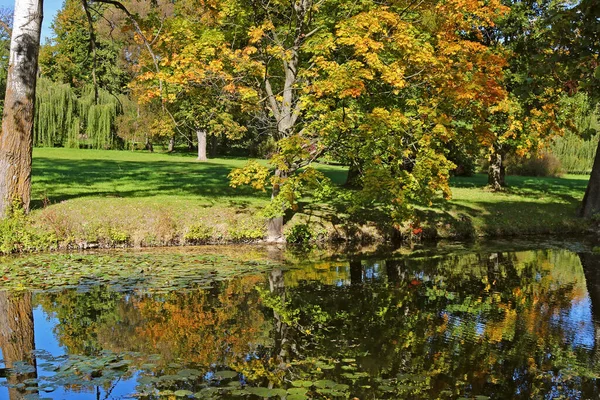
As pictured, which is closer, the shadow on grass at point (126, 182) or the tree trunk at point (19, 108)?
the tree trunk at point (19, 108)

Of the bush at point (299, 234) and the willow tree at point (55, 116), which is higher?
the willow tree at point (55, 116)

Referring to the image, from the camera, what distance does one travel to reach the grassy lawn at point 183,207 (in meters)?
15.0

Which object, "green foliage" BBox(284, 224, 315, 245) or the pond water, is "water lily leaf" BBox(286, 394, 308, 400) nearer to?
the pond water

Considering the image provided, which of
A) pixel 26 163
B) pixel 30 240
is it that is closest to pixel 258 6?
pixel 26 163

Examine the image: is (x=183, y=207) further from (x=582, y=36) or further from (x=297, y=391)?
(x=297, y=391)

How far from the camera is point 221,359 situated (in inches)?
285

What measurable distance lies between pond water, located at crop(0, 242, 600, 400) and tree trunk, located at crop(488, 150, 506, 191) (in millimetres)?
12747

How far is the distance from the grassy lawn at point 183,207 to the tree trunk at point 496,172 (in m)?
0.51

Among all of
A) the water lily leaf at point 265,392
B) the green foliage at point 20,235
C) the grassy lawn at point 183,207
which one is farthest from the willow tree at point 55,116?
the water lily leaf at point 265,392

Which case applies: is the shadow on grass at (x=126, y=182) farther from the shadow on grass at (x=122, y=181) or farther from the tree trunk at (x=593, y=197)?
the tree trunk at (x=593, y=197)

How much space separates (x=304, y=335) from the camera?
829 cm

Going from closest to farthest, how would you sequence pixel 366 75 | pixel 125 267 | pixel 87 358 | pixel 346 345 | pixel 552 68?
pixel 87 358
pixel 346 345
pixel 552 68
pixel 125 267
pixel 366 75

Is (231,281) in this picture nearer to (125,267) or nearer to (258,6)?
(125,267)

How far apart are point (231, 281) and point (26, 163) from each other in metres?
6.49
